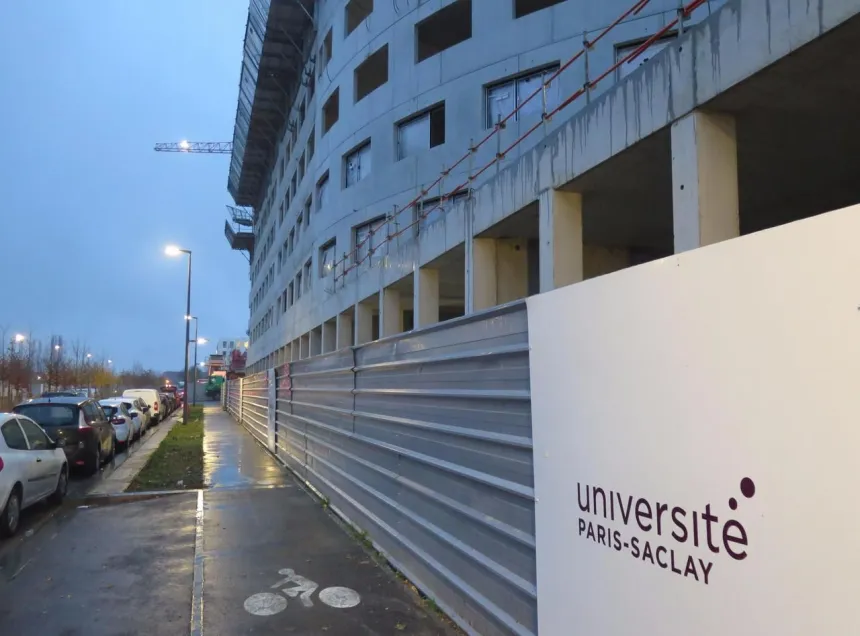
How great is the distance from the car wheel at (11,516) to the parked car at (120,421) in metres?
11.0

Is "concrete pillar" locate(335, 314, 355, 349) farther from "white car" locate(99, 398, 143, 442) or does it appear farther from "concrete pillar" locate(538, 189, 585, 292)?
"concrete pillar" locate(538, 189, 585, 292)

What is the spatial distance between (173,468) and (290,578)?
9.59m

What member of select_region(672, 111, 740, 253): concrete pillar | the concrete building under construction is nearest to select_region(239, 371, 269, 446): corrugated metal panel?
the concrete building under construction

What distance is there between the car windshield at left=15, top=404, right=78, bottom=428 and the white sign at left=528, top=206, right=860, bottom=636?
43.1 ft

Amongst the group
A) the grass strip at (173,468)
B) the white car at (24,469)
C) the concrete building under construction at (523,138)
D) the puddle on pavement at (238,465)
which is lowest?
the grass strip at (173,468)

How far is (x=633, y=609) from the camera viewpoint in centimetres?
294

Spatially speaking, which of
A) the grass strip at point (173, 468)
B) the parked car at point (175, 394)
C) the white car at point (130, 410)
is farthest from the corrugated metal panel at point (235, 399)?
the parked car at point (175, 394)

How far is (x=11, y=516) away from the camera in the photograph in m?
8.12

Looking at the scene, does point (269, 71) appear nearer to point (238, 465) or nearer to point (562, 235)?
point (238, 465)

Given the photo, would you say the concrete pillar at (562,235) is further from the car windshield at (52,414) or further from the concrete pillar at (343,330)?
the concrete pillar at (343,330)

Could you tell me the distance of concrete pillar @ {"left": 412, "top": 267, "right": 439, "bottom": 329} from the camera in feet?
37.0

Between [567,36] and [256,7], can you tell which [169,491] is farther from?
[256,7]

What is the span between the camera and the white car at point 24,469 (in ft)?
26.4

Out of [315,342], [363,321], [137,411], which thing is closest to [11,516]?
[363,321]
